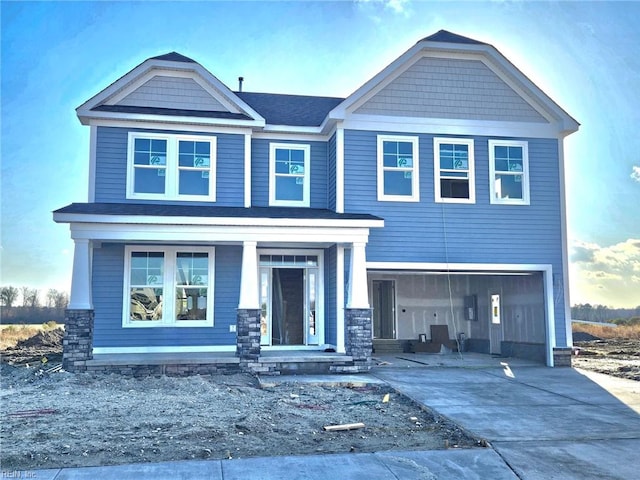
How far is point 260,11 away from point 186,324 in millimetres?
8487

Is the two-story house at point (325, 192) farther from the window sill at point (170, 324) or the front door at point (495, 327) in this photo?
the front door at point (495, 327)

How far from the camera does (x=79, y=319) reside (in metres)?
12.0

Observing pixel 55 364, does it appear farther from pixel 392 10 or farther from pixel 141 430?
pixel 392 10

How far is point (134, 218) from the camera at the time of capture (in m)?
12.2

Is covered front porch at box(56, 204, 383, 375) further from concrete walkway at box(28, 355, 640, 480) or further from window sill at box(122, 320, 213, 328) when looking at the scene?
concrete walkway at box(28, 355, 640, 480)

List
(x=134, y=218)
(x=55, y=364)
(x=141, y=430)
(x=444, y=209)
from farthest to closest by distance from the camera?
(x=444, y=209) → (x=55, y=364) → (x=134, y=218) → (x=141, y=430)

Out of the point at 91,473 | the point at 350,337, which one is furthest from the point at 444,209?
the point at 91,473

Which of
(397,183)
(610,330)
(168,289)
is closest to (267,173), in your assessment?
(397,183)

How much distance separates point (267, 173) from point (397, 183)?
3.28m

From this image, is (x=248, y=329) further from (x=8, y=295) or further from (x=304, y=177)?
(x=8, y=295)

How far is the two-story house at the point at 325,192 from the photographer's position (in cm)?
1396

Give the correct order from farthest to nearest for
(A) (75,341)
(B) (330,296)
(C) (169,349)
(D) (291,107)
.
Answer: (D) (291,107) → (B) (330,296) → (C) (169,349) → (A) (75,341)

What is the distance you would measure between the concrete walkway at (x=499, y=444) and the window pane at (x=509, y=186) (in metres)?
4.89

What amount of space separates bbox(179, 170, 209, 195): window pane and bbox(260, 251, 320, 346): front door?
2.26 meters
